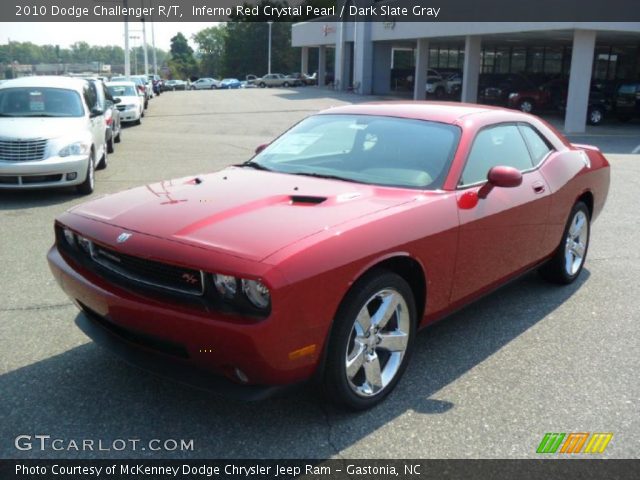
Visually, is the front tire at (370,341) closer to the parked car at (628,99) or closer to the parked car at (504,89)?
the parked car at (628,99)

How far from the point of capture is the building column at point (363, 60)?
4350 cm

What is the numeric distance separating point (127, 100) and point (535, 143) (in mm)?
19050

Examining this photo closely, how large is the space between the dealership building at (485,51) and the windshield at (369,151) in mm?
20196

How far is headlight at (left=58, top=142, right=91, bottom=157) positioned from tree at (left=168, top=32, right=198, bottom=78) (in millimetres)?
118495

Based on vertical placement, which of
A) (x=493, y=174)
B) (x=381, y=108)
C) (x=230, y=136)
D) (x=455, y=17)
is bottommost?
(x=230, y=136)

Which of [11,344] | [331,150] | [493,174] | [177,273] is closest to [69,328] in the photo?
[11,344]

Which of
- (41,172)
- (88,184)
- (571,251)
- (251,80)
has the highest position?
(251,80)

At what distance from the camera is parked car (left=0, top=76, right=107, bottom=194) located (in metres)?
8.63

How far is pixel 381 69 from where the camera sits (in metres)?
44.8

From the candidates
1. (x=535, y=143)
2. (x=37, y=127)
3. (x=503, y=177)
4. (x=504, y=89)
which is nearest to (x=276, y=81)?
(x=504, y=89)

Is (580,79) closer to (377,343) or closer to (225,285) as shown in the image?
(377,343)

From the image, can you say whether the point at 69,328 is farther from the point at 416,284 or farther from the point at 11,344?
the point at 416,284

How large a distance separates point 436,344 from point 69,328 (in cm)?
252

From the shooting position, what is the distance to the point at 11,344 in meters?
4.12
